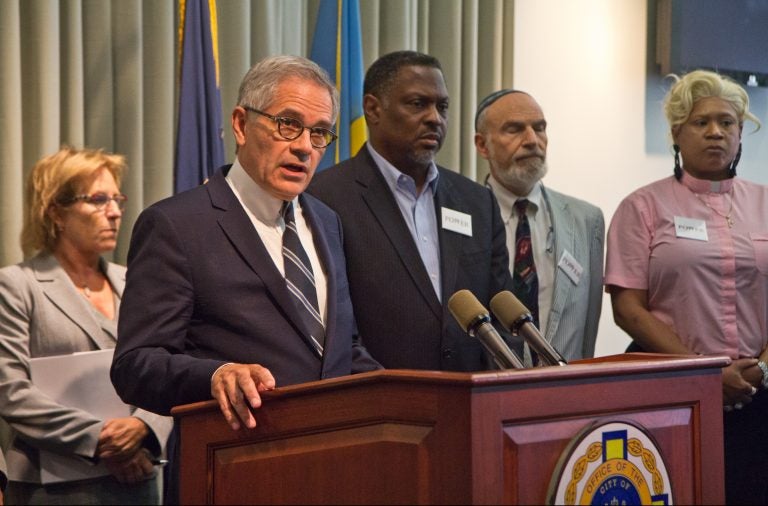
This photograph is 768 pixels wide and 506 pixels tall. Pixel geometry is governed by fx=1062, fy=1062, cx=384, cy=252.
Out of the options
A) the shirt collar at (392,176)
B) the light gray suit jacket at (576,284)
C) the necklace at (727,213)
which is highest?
the shirt collar at (392,176)

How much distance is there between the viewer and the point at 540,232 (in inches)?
159

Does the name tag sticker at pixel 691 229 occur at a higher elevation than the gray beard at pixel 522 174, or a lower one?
lower

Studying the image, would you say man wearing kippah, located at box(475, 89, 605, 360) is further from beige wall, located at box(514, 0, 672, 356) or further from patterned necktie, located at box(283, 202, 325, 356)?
beige wall, located at box(514, 0, 672, 356)

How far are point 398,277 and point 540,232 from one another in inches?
43.2

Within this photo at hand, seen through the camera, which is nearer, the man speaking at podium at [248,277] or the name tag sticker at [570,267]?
the man speaking at podium at [248,277]

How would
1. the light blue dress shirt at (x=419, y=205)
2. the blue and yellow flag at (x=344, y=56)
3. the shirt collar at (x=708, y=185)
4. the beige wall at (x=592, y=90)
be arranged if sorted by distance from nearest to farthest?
the light blue dress shirt at (x=419, y=205) → the shirt collar at (x=708, y=185) → the blue and yellow flag at (x=344, y=56) → the beige wall at (x=592, y=90)

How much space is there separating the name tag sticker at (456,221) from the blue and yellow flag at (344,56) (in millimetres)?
1366

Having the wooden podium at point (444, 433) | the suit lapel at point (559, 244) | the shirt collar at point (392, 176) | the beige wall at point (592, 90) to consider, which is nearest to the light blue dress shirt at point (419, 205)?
the shirt collar at point (392, 176)

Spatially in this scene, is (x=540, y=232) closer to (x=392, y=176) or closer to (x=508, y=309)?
(x=392, y=176)

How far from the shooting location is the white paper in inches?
137

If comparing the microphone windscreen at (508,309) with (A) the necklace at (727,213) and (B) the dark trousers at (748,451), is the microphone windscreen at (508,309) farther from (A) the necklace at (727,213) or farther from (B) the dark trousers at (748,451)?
(A) the necklace at (727,213)

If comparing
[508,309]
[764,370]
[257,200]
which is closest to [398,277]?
[257,200]

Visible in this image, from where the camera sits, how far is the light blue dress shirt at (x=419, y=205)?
329 centimetres

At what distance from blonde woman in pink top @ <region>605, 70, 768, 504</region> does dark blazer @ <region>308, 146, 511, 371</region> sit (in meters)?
0.78
